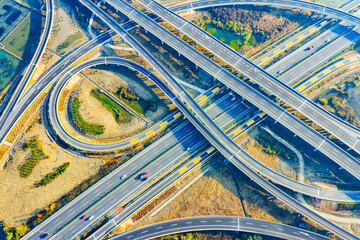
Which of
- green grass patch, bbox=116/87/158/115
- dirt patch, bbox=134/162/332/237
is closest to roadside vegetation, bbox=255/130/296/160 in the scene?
dirt patch, bbox=134/162/332/237

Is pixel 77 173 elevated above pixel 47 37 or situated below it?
below

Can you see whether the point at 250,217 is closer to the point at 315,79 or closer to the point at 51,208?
the point at 315,79

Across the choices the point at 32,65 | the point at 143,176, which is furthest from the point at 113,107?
the point at 32,65

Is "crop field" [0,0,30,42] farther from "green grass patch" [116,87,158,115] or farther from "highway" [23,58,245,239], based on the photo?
"highway" [23,58,245,239]

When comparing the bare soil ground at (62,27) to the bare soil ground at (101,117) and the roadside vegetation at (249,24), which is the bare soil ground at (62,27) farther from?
the roadside vegetation at (249,24)

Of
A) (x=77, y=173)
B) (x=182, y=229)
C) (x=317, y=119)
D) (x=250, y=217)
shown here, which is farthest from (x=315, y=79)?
(x=77, y=173)

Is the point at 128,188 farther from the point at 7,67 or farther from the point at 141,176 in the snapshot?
the point at 7,67

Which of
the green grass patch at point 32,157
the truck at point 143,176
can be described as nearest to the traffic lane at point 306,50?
the truck at point 143,176
